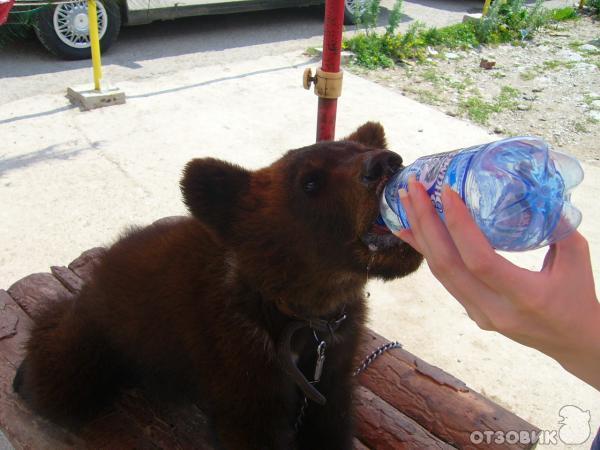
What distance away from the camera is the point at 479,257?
3.60 feet

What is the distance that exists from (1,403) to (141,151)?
10.7 ft

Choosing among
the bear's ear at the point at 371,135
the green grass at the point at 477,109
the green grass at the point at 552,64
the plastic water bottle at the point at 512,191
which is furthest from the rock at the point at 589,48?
A: the plastic water bottle at the point at 512,191

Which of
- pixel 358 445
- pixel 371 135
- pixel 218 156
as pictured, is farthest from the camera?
pixel 218 156

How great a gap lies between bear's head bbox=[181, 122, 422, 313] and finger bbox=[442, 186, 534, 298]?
637 millimetres

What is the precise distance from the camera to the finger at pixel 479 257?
43.0 inches

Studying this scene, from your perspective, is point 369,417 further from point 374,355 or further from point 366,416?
point 374,355

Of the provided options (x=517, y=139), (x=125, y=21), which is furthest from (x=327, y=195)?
(x=125, y=21)

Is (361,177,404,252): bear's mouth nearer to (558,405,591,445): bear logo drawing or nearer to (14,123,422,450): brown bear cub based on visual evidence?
(14,123,422,450): brown bear cub

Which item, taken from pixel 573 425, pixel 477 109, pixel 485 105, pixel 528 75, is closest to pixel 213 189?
pixel 573 425

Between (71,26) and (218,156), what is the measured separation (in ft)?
11.4

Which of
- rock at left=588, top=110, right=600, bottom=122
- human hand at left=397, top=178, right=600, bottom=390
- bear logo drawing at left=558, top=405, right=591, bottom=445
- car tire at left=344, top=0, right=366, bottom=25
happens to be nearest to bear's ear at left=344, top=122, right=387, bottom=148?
human hand at left=397, top=178, right=600, bottom=390

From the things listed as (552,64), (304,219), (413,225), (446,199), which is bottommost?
(552,64)

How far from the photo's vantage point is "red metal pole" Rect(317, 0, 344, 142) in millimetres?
3219

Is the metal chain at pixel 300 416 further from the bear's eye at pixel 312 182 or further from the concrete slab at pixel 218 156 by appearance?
the concrete slab at pixel 218 156
